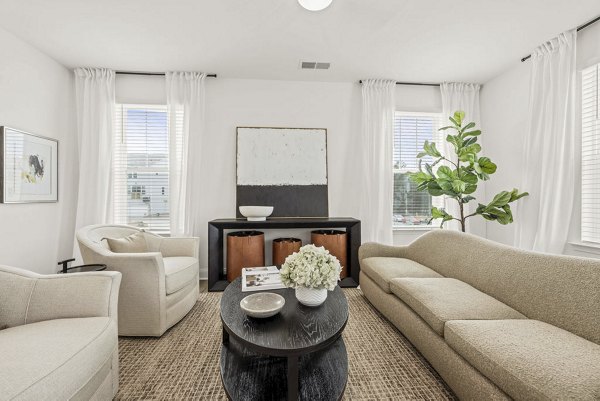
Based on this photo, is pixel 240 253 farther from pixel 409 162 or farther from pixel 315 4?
pixel 409 162

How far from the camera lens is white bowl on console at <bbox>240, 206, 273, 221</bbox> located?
11.3ft

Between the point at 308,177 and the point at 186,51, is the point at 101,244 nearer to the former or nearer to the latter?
the point at 186,51

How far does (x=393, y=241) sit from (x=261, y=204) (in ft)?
6.49

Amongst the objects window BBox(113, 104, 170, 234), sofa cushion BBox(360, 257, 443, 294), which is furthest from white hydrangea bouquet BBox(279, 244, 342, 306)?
window BBox(113, 104, 170, 234)

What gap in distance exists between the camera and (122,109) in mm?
3705

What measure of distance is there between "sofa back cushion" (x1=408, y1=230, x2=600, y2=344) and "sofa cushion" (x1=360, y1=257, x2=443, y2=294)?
0.71ft

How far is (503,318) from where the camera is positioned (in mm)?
1588

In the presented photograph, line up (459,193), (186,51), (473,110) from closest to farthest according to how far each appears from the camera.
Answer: (186,51)
(459,193)
(473,110)

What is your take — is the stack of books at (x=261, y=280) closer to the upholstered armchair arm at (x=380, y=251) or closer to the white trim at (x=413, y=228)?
the upholstered armchair arm at (x=380, y=251)

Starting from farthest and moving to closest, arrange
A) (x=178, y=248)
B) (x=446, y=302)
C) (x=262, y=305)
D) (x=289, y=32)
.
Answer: (x=178, y=248), (x=289, y=32), (x=446, y=302), (x=262, y=305)

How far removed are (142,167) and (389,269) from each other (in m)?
3.38

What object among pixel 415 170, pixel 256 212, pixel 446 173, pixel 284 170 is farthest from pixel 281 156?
pixel 446 173

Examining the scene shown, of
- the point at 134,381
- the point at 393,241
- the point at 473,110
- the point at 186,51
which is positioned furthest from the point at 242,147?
the point at 473,110

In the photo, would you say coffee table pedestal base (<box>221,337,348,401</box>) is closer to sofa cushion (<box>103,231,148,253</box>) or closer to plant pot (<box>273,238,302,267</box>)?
sofa cushion (<box>103,231,148,253</box>)
